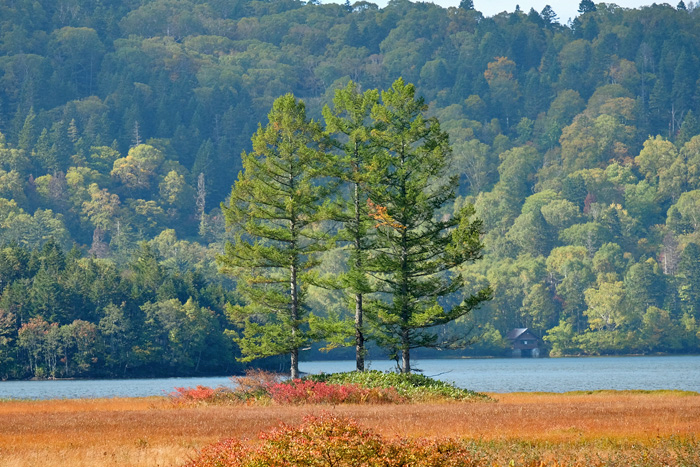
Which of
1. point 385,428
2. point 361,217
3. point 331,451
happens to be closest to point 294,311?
point 361,217

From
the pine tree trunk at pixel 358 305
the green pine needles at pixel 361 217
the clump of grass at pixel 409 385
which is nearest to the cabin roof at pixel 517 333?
the green pine needles at pixel 361 217

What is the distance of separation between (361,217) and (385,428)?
22.8m

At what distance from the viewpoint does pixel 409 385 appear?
151ft

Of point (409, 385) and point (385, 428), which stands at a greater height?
point (409, 385)

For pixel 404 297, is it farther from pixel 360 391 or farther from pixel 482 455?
pixel 482 455

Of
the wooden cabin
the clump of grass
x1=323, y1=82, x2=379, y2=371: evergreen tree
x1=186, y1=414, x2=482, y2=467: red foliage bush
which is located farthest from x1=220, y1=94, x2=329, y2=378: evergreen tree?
the wooden cabin

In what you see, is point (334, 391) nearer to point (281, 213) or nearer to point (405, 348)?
point (405, 348)

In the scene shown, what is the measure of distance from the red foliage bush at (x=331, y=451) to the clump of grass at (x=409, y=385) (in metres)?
26.2

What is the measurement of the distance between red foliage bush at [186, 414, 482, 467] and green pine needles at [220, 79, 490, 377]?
30.2 metres

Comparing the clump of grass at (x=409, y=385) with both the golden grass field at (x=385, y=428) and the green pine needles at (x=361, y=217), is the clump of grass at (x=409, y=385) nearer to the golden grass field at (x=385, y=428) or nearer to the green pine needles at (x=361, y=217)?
the golden grass field at (x=385, y=428)

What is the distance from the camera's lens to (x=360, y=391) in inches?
1705

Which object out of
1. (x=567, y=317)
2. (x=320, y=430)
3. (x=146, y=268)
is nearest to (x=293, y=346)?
(x=320, y=430)

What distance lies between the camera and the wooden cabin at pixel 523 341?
183375 millimetres

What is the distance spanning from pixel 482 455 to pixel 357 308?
2870 cm
